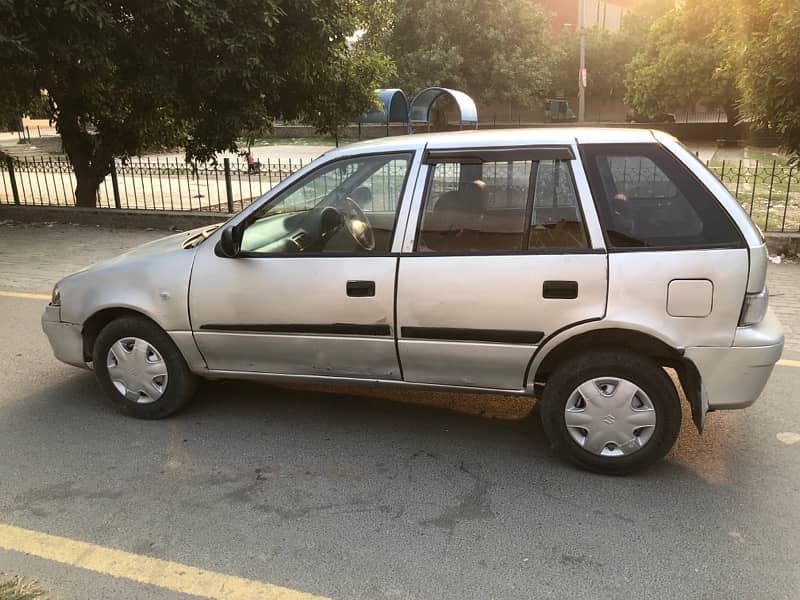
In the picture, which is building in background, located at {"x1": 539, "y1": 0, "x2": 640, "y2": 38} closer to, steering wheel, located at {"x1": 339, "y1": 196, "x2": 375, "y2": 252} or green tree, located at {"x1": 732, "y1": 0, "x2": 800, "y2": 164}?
green tree, located at {"x1": 732, "y1": 0, "x2": 800, "y2": 164}

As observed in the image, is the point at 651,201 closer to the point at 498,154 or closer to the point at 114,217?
the point at 498,154

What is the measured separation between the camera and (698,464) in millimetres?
3592

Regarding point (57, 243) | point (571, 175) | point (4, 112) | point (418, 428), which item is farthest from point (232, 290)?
point (4, 112)

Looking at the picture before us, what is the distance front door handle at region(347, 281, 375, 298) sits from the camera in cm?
356

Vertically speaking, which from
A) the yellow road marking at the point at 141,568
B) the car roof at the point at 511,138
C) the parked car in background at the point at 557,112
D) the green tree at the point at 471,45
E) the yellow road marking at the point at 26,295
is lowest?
the yellow road marking at the point at 141,568

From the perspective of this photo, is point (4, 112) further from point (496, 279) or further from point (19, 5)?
point (496, 279)

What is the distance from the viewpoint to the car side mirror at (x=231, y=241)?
3.74 m

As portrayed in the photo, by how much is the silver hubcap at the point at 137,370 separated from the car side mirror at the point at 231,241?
0.82 meters

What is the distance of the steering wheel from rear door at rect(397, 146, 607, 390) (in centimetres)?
26

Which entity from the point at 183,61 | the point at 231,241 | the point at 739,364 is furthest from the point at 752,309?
the point at 183,61

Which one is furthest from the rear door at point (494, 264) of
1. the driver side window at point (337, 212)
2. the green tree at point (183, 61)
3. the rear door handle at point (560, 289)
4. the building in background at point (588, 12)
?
the building in background at point (588, 12)

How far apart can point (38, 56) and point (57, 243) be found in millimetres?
2681

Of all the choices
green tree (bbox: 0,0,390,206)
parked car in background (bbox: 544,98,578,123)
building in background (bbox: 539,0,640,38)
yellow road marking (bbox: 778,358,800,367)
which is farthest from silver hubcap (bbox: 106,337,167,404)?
building in background (bbox: 539,0,640,38)

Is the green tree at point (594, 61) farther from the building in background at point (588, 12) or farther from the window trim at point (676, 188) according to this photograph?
the window trim at point (676, 188)
